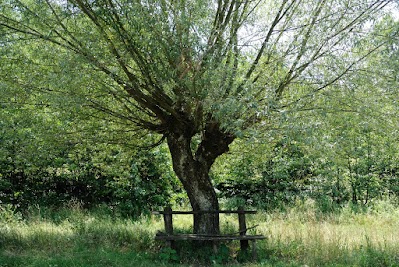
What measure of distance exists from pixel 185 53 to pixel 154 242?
12.8 ft

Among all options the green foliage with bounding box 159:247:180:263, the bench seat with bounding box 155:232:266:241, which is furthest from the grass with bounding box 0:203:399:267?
the bench seat with bounding box 155:232:266:241

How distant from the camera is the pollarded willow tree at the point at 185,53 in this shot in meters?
5.35

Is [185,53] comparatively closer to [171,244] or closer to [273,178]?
[171,244]

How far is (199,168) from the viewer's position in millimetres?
7285

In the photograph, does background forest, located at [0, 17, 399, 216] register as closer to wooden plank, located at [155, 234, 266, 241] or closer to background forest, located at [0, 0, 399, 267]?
background forest, located at [0, 0, 399, 267]

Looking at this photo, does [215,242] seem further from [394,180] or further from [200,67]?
[394,180]

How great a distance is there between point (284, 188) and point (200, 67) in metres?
7.04

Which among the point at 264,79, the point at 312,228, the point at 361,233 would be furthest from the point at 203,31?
the point at 361,233

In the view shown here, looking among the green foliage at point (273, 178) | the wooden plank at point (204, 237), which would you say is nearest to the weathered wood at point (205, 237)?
the wooden plank at point (204, 237)

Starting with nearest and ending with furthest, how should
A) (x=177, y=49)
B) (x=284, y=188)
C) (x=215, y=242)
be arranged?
1. (x=177, y=49)
2. (x=215, y=242)
3. (x=284, y=188)

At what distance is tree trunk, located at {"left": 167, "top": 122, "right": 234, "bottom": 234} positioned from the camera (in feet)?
23.6

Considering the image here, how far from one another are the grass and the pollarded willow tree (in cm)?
228

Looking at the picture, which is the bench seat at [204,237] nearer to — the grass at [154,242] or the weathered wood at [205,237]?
the weathered wood at [205,237]

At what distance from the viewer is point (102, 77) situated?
20.8ft
